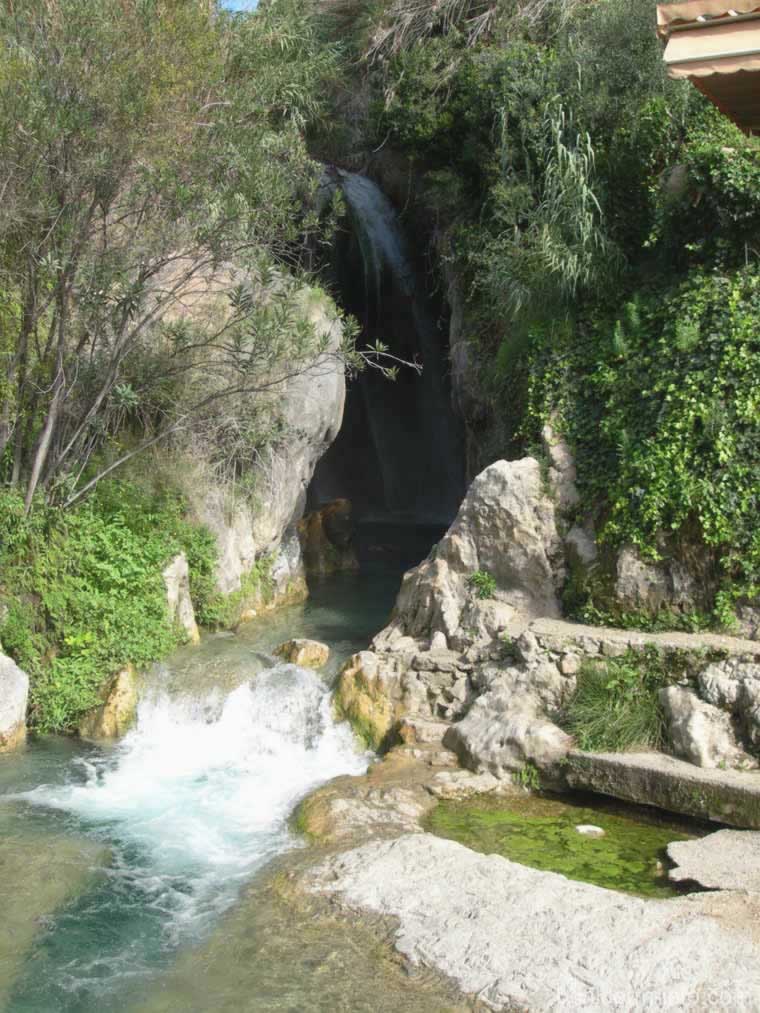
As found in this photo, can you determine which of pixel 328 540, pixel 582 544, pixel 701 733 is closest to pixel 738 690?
pixel 701 733

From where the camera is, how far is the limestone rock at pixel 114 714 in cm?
945

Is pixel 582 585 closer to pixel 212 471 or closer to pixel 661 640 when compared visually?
pixel 661 640

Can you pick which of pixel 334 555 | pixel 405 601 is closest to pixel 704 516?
pixel 405 601

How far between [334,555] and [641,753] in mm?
8555

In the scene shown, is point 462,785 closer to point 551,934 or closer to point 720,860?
point 720,860

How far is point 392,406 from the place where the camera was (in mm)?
19953

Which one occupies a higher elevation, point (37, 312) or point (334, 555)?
point (37, 312)

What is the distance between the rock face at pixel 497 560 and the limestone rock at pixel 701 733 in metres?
2.05

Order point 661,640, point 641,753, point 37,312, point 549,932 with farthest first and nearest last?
point 37,312, point 661,640, point 641,753, point 549,932

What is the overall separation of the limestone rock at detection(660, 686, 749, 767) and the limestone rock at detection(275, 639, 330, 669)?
4.01 m

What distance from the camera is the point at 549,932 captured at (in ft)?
18.0

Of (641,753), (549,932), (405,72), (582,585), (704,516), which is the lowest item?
(549,932)

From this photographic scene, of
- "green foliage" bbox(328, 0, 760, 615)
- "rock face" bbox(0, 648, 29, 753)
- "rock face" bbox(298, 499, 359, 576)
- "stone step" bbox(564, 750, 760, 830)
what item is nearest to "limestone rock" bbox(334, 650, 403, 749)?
"stone step" bbox(564, 750, 760, 830)

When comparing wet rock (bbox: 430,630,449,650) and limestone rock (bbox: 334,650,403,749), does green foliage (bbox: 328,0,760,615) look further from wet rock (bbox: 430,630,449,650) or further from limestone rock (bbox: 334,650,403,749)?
limestone rock (bbox: 334,650,403,749)
